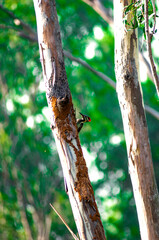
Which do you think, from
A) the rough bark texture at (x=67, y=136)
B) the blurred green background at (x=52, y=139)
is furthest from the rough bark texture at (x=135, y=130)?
the blurred green background at (x=52, y=139)

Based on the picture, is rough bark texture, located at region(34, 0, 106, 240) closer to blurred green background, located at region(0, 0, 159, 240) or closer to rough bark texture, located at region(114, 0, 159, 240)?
rough bark texture, located at region(114, 0, 159, 240)

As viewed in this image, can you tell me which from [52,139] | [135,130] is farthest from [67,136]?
[52,139]

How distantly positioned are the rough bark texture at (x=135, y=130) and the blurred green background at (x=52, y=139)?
266 inches

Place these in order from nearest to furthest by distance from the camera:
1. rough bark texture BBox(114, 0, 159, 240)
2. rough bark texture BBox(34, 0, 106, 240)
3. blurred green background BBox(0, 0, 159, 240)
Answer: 1. rough bark texture BBox(34, 0, 106, 240)
2. rough bark texture BBox(114, 0, 159, 240)
3. blurred green background BBox(0, 0, 159, 240)

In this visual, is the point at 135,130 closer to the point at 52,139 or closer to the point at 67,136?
the point at 67,136

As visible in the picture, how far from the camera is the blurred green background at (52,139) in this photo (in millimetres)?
11633

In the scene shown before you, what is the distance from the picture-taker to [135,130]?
273cm

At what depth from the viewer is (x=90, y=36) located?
1444cm

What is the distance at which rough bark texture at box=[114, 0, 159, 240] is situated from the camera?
264cm

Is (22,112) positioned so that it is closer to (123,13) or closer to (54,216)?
(54,216)

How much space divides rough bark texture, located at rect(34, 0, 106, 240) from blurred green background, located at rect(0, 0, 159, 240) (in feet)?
22.7

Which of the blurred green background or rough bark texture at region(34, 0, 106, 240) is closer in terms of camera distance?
rough bark texture at region(34, 0, 106, 240)

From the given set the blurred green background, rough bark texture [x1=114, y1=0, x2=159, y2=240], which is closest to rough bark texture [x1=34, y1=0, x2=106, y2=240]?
rough bark texture [x1=114, y1=0, x2=159, y2=240]

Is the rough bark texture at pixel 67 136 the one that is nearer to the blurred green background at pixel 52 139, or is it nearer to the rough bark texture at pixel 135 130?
the rough bark texture at pixel 135 130
